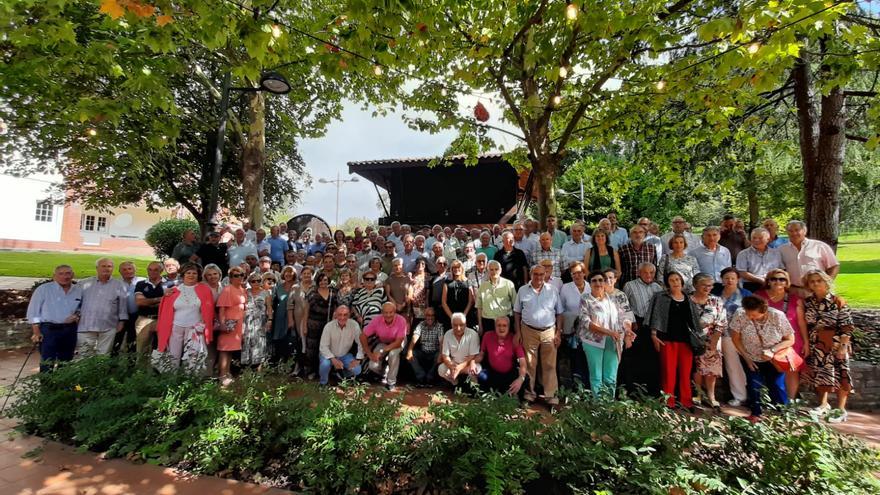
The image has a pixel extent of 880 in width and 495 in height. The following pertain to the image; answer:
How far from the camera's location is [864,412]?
5.01 m

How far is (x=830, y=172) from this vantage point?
6.80 metres

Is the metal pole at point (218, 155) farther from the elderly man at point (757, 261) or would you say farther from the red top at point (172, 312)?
the elderly man at point (757, 261)

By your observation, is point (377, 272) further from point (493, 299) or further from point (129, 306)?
Answer: point (129, 306)

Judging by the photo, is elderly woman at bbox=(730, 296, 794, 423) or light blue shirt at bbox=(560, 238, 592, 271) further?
light blue shirt at bbox=(560, 238, 592, 271)

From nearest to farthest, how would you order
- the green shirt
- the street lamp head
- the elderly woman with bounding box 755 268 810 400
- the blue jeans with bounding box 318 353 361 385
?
the elderly woman with bounding box 755 268 810 400
the green shirt
the blue jeans with bounding box 318 353 361 385
the street lamp head

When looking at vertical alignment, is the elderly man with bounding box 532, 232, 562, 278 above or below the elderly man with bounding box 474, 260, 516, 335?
above

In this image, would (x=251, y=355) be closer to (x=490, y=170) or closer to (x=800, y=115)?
(x=800, y=115)

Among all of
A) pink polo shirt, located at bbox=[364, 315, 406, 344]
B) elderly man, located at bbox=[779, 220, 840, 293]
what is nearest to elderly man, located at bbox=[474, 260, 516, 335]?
pink polo shirt, located at bbox=[364, 315, 406, 344]

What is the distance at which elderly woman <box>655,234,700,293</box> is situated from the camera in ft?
18.1

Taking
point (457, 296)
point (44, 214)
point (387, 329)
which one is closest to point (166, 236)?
point (387, 329)

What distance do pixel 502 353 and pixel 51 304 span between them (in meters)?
6.13

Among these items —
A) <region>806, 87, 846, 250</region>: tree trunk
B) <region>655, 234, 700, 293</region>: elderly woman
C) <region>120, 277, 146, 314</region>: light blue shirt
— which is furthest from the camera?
<region>806, 87, 846, 250</region>: tree trunk

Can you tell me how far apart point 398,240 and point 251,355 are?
151 inches

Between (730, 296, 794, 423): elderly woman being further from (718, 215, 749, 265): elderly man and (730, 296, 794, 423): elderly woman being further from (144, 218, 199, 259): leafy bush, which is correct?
(144, 218, 199, 259): leafy bush
